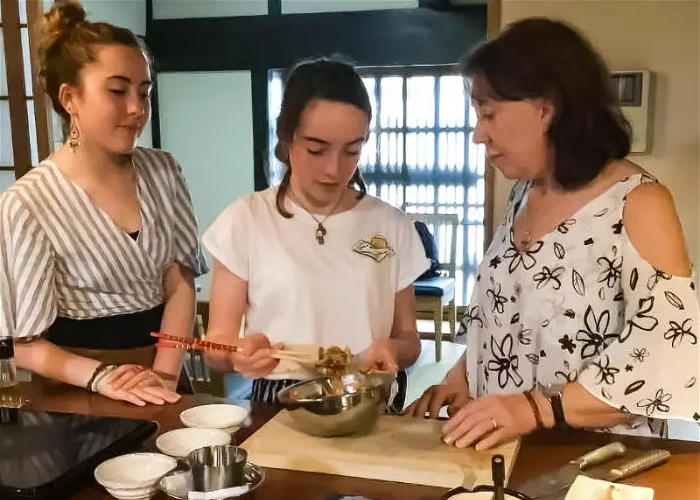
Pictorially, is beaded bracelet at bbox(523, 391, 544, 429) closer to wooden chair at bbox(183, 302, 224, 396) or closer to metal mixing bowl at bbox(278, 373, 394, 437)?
metal mixing bowl at bbox(278, 373, 394, 437)

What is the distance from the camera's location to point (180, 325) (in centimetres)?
170

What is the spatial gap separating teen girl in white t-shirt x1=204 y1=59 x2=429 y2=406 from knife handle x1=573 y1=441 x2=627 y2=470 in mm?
430

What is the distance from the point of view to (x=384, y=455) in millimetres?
1145

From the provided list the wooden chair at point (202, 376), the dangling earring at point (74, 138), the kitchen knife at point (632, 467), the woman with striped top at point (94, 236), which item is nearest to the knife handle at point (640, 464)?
the kitchen knife at point (632, 467)

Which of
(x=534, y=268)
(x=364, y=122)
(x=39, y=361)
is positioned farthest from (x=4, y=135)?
(x=534, y=268)

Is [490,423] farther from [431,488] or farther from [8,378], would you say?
[8,378]

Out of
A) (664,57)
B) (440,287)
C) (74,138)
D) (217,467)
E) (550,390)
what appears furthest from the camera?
(440,287)

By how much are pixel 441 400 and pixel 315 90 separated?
64cm

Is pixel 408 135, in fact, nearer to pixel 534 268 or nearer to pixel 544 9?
pixel 544 9

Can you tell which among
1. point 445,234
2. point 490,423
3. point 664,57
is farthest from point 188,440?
point 445,234

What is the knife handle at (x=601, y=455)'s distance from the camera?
1098mm

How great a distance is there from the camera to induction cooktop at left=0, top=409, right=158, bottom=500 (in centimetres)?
101

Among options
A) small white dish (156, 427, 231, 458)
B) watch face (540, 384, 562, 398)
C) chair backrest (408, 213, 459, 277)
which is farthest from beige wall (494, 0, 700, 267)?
chair backrest (408, 213, 459, 277)

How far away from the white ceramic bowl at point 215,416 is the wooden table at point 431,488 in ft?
0.07
